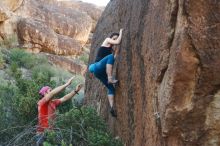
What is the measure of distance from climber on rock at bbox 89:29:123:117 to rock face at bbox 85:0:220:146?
44.5 inches

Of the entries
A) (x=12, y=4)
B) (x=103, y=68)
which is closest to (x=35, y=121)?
(x=103, y=68)

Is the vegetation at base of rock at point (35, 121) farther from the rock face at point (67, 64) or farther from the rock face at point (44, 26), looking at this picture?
the rock face at point (67, 64)

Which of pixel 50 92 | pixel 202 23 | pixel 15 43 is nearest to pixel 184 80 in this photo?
pixel 202 23

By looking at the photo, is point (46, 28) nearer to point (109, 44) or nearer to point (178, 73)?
point (109, 44)

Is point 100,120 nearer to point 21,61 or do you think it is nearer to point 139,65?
point 139,65

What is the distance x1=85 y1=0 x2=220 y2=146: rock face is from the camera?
5.17m

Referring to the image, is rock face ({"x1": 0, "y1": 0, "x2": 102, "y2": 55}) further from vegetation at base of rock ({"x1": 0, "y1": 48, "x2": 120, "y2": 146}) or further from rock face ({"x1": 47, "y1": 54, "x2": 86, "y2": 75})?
vegetation at base of rock ({"x1": 0, "y1": 48, "x2": 120, "y2": 146})

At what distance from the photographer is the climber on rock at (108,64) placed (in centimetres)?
851

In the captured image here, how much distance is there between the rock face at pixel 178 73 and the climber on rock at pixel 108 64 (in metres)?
1.13

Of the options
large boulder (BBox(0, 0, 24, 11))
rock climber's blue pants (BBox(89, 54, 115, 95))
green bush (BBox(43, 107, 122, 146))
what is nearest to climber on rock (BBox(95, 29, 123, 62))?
rock climber's blue pants (BBox(89, 54, 115, 95))

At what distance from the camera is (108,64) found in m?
8.53

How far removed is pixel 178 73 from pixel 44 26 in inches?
859

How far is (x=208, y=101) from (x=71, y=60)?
876 inches

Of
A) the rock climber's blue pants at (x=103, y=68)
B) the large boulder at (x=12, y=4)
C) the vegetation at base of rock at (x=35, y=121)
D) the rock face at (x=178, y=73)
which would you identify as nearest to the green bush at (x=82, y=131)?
the vegetation at base of rock at (x=35, y=121)
